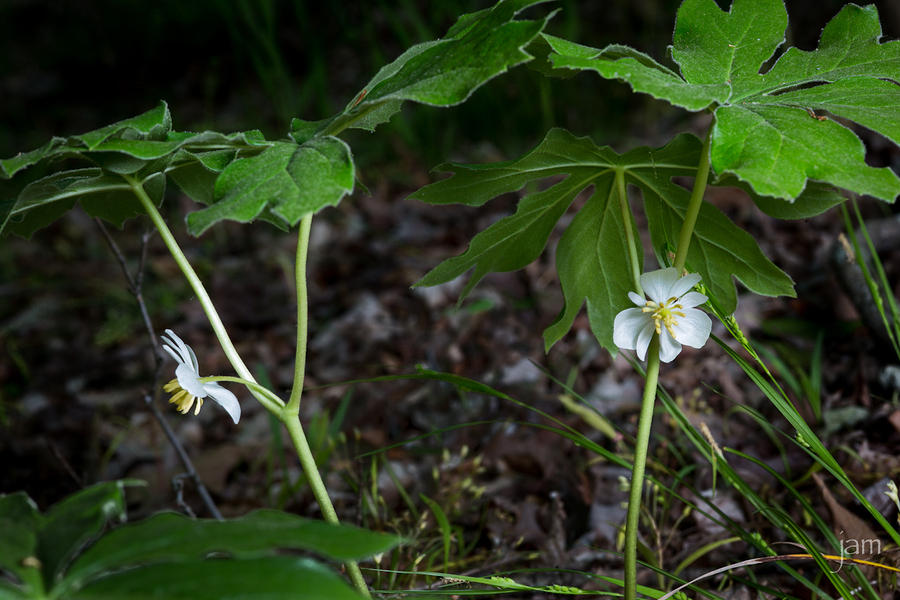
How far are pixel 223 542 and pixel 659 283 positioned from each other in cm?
55

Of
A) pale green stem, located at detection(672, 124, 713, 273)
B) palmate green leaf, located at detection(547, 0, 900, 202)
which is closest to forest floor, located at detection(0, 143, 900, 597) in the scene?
pale green stem, located at detection(672, 124, 713, 273)

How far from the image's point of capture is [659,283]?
31.4 inches

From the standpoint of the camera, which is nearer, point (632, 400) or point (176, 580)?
point (176, 580)

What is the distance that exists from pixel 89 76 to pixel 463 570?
22.0 ft

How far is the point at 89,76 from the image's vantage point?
6.39 meters

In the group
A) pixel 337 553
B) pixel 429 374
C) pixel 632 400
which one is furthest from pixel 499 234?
pixel 632 400

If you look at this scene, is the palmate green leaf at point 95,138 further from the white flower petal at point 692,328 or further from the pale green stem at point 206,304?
the white flower petal at point 692,328

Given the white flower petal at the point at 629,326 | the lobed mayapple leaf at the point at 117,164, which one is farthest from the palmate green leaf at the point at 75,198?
the white flower petal at the point at 629,326

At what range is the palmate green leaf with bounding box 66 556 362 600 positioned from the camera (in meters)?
0.44

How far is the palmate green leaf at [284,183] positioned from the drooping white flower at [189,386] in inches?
7.7

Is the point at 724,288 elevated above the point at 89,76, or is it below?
below

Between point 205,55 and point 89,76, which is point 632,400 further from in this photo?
point 89,76

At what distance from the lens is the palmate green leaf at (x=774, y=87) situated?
637 millimetres

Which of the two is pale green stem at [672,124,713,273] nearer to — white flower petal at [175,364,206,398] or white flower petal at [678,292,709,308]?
white flower petal at [678,292,709,308]
